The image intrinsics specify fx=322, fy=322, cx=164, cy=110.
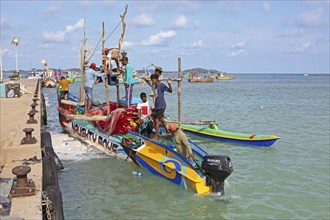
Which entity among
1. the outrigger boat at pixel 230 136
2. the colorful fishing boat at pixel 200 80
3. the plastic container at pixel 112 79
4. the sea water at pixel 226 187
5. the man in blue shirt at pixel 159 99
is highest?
the colorful fishing boat at pixel 200 80

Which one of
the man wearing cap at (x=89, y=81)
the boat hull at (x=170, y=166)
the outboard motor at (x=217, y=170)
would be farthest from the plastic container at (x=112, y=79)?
the outboard motor at (x=217, y=170)

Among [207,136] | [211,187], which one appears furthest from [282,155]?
[211,187]

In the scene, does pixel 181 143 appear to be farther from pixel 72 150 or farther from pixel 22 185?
pixel 72 150

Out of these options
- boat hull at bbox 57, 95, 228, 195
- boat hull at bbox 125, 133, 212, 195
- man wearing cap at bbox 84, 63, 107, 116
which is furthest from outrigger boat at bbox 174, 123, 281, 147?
boat hull at bbox 125, 133, 212, 195

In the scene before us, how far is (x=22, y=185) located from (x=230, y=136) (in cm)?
1055

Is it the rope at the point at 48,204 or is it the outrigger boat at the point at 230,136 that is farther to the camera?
the outrigger boat at the point at 230,136

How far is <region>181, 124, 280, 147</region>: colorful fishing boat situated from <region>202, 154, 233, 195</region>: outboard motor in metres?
5.78

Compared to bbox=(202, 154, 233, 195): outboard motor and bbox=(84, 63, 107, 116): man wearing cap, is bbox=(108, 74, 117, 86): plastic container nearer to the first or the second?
bbox=(84, 63, 107, 116): man wearing cap

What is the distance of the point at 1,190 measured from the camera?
4305mm

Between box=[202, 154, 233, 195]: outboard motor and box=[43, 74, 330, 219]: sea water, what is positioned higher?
box=[202, 154, 233, 195]: outboard motor

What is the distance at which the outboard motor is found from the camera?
7.34m

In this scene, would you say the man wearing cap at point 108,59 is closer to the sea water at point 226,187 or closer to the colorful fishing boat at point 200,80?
the sea water at point 226,187

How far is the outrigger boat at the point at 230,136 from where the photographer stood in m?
12.9

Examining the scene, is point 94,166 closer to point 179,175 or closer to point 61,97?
point 179,175
